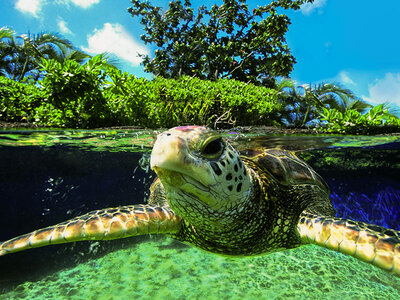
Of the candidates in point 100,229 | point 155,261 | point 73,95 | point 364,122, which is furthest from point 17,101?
point 364,122

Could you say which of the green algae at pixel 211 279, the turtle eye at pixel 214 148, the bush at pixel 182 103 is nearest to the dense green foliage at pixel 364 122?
the bush at pixel 182 103

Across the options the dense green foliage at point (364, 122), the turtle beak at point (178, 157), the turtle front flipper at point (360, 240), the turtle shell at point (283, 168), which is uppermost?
the dense green foliage at point (364, 122)

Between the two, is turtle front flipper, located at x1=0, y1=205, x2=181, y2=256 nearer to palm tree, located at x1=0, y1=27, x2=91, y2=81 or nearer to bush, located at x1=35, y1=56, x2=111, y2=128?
bush, located at x1=35, y1=56, x2=111, y2=128

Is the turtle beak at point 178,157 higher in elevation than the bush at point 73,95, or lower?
lower

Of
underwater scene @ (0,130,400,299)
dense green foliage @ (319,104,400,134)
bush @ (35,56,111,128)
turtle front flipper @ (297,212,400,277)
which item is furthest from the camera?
dense green foliage @ (319,104,400,134)

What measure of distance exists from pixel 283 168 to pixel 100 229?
2.00 meters

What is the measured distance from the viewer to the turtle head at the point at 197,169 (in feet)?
3.97

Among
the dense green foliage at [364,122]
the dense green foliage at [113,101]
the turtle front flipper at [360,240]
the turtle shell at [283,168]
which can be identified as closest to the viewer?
the turtle front flipper at [360,240]

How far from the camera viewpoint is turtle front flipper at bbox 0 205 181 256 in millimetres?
2061

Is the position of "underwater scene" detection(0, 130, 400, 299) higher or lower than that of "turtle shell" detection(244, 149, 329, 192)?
lower

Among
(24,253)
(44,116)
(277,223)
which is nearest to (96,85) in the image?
(44,116)

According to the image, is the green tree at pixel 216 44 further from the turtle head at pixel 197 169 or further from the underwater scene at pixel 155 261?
the turtle head at pixel 197 169

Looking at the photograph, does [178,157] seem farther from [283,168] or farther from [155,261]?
[155,261]

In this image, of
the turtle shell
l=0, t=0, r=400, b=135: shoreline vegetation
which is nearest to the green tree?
l=0, t=0, r=400, b=135: shoreline vegetation
